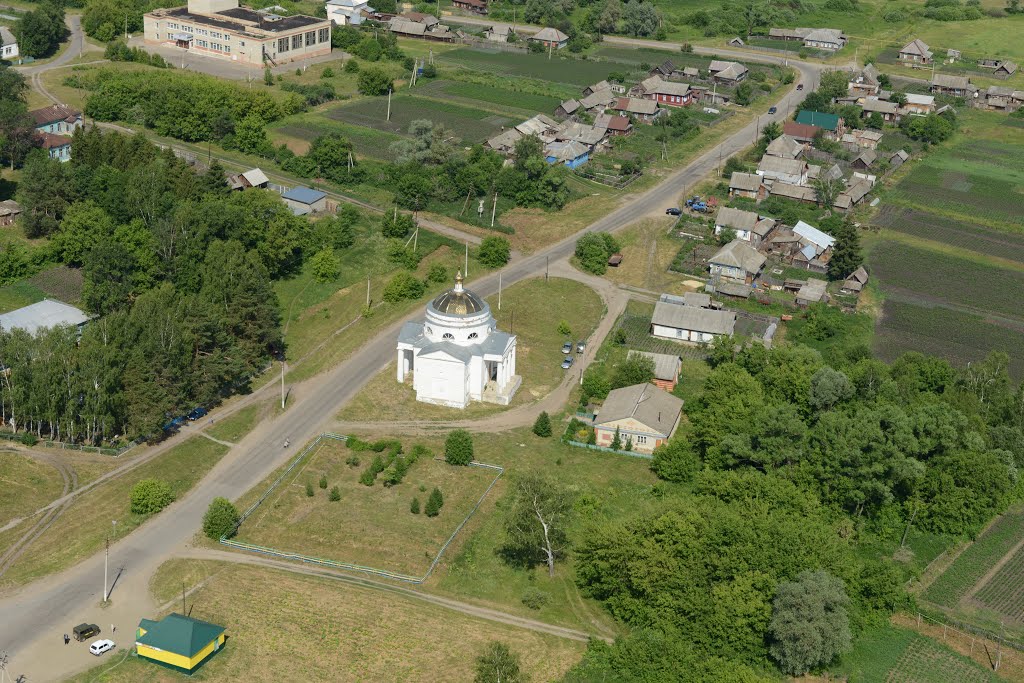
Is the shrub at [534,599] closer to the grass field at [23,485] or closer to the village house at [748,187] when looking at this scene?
the grass field at [23,485]

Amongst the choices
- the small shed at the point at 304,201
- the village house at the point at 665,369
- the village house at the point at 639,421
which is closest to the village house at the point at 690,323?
the village house at the point at 665,369

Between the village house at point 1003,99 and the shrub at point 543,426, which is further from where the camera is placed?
the village house at point 1003,99

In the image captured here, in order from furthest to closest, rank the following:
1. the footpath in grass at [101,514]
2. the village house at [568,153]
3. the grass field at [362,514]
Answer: the village house at [568,153] → the grass field at [362,514] → the footpath in grass at [101,514]

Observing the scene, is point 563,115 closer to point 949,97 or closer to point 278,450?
point 949,97

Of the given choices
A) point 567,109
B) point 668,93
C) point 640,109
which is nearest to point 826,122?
point 668,93

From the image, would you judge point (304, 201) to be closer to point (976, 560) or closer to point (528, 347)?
point (528, 347)

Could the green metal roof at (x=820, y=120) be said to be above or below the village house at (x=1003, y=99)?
below

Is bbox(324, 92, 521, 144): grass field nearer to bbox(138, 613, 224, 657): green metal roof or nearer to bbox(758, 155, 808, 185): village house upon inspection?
bbox(758, 155, 808, 185): village house
